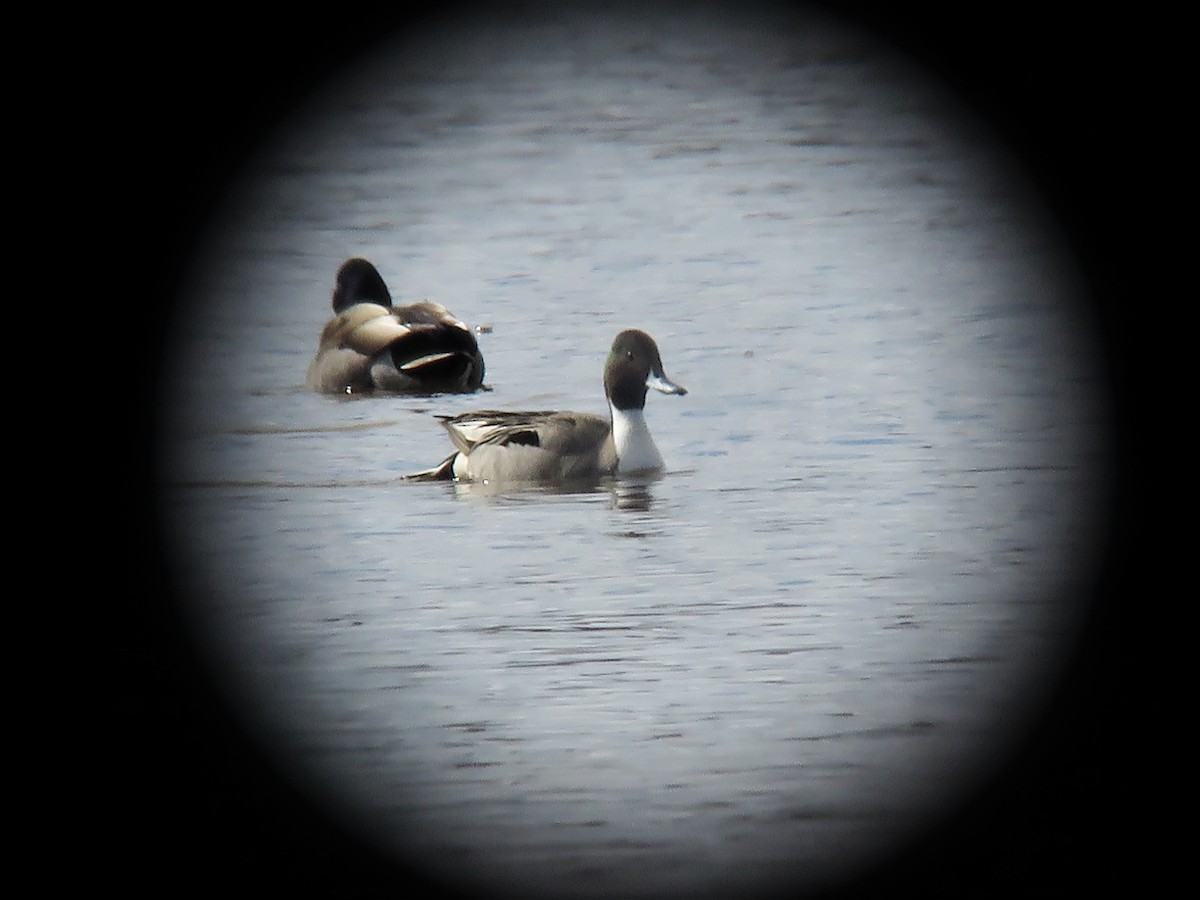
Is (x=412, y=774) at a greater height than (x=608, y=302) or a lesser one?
lesser

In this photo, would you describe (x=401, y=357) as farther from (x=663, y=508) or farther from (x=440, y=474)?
(x=663, y=508)

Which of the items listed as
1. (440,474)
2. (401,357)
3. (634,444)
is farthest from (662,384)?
(401,357)

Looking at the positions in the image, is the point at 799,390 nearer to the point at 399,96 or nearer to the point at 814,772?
the point at 814,772

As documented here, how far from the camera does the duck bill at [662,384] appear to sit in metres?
9.27

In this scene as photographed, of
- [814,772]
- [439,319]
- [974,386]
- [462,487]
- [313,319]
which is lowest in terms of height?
[814,772]

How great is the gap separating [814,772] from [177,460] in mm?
4378

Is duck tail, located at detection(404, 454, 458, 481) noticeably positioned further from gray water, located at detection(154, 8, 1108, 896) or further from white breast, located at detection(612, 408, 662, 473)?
white breast, located at detection(612, 408, 662, 473)

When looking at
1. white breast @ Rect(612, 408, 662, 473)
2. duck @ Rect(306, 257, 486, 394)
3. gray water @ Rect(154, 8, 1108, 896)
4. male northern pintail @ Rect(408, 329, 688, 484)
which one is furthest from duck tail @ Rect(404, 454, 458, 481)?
duck @ Rect(306, 257, 486, 394)

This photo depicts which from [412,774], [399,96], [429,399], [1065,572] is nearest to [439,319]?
[429,399]

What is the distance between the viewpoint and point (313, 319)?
1240 centimetres

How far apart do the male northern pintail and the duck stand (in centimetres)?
156

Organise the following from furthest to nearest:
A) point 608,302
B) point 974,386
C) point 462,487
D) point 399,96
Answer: point 399,96
point 608,302
point 974,386
point 462,487

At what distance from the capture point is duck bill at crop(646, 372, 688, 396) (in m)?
9.27

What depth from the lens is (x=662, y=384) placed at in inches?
365
